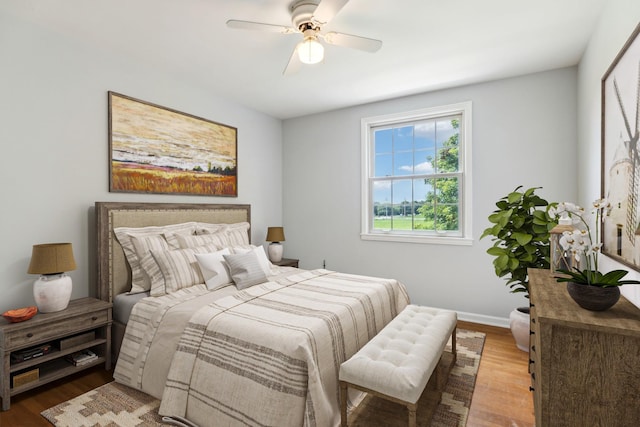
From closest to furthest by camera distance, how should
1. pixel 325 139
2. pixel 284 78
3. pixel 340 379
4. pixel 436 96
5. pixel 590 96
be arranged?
pixel 340 379 → pixel 590 96 → pixel 284 78 → pixel 436 96 → pixel 325 139

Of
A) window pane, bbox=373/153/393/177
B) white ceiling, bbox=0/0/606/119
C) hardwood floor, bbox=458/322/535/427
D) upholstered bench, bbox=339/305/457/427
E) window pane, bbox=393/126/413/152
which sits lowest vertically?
hardwood floor, bbox=458/322/535/427

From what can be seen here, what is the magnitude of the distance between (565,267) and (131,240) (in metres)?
3.23

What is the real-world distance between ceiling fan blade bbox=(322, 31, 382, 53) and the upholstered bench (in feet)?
6.61

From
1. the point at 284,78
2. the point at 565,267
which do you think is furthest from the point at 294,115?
the point at 565,267

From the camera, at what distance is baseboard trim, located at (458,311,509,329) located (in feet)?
11.3

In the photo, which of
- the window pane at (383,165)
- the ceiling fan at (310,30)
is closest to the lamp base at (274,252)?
the window pane at (383,165)

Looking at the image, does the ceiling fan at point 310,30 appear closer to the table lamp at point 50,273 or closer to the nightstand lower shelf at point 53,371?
the table lamp at point 50,273

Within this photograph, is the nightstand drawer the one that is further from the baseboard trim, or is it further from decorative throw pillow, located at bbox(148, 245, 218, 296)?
the baseboard trim

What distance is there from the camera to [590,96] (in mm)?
2625

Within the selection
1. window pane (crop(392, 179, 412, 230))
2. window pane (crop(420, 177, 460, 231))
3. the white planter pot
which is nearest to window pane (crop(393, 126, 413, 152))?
window pane (crop(392, 179, 412, 230))

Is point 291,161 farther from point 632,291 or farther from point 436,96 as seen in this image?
point 632,291

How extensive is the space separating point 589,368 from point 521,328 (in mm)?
1882

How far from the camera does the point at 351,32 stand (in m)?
2.57

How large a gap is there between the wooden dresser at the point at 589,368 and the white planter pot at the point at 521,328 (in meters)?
1.72
